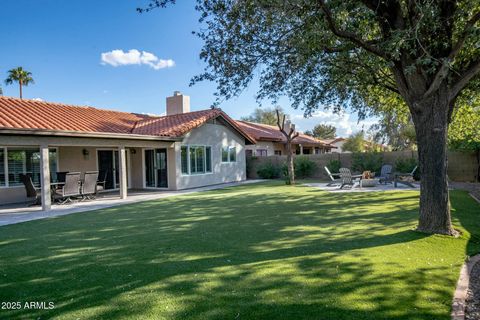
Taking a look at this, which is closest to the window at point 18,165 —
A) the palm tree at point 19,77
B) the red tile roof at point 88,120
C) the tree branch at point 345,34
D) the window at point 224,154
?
the red tile roof at point 88,120

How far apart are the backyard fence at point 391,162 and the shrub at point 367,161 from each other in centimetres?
33

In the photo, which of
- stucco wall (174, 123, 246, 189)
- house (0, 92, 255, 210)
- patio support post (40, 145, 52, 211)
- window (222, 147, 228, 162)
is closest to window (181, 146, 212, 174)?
house (0, 92, 255, 210)

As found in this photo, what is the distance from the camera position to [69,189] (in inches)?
514

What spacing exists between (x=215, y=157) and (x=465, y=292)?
17.4 m

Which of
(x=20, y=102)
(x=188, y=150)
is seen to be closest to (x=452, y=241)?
(x=188, y=150)

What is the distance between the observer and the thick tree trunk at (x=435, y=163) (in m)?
6.42

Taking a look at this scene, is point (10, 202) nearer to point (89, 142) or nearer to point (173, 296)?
point (89, 142)

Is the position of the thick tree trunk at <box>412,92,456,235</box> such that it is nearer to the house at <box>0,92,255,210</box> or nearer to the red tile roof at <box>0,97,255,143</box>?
the house at <box>0,92,255,210</box>

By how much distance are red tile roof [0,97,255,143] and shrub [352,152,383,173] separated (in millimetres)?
7377

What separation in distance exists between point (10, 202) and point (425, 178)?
15.2 metres

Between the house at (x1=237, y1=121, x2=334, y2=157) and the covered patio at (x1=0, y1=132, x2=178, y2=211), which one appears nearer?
the covered patio at (x1=0, y1=132, x2=178, y2=211)

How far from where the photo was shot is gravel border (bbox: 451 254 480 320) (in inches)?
136

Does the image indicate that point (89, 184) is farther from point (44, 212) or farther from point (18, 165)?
point (18, 165)

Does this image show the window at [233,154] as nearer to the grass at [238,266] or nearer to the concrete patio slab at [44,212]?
the concrete patio slab at [44,212]
